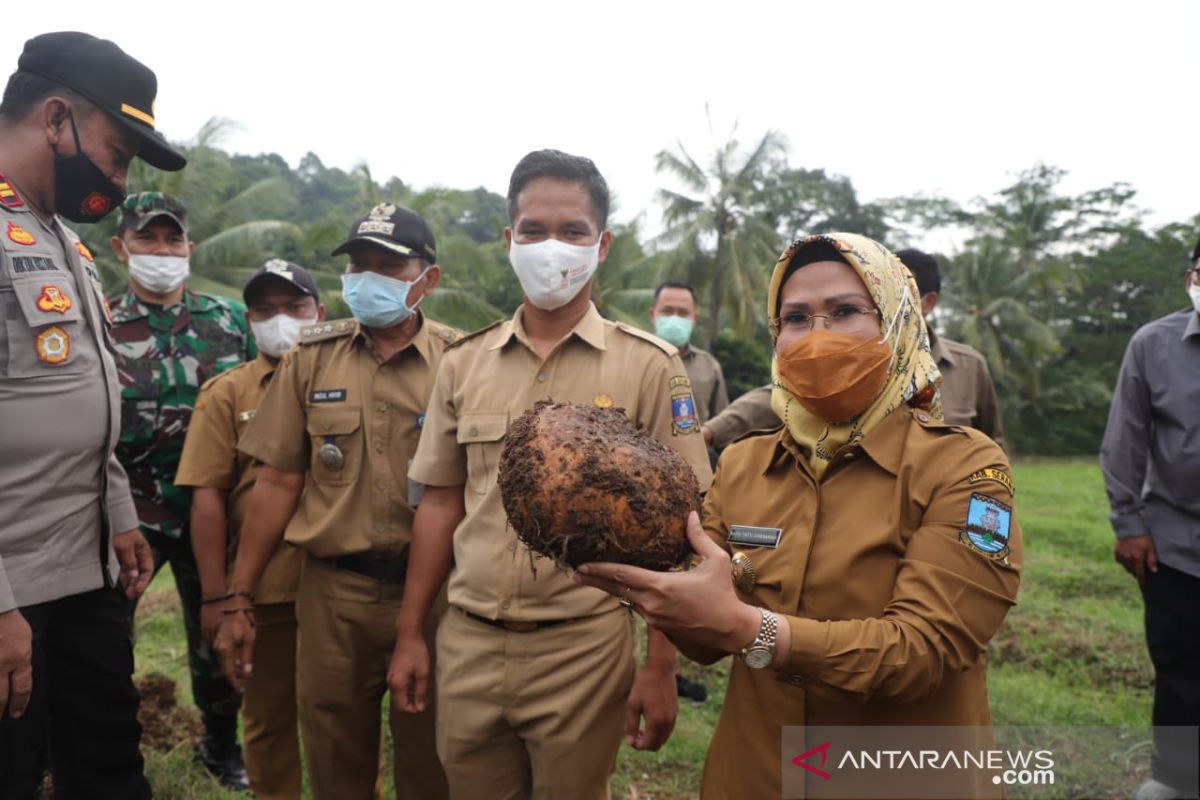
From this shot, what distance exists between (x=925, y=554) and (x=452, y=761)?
1.57m

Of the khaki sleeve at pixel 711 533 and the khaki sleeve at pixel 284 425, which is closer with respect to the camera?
the khaki sleeve at pixel 711 533

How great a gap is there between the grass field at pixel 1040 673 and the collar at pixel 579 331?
2.26 metres

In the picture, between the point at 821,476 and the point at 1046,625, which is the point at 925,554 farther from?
the point at 1046,625

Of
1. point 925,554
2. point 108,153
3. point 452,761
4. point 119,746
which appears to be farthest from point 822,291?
point 119,746

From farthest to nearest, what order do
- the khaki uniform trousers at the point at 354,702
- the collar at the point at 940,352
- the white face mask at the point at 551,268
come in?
the collar at the point at 940,352 → the khaki uniform trousers at the point at 354,702 → the white face mask at the point at 551,268

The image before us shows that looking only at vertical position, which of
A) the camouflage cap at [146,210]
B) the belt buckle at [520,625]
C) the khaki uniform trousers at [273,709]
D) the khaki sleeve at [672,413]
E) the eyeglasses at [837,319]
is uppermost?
the camouflage cap at [146,210]

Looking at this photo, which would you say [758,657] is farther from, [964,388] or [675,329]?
[675,329]

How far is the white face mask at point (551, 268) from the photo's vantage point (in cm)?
248

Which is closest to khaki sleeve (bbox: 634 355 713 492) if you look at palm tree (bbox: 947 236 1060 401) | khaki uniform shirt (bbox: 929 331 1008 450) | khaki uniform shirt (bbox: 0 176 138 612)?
khaki uniform shirt (bbox: 0 176 138 612)

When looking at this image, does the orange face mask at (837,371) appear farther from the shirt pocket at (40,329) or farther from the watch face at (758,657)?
the shirt pocket at (40,329)

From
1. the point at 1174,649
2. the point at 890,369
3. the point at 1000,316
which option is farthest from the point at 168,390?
the point at 1000,316

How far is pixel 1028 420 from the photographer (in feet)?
107

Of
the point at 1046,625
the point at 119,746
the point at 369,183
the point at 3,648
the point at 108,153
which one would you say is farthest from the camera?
the point at 369,183

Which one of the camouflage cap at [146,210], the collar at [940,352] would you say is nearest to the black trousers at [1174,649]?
the collar at [940,352]
